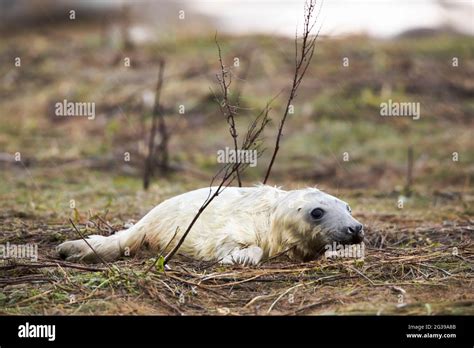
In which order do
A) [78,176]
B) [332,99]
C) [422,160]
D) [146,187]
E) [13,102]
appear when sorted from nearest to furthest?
[146,187]
[78,176]
[422,160]
[332,99]
[13,102]

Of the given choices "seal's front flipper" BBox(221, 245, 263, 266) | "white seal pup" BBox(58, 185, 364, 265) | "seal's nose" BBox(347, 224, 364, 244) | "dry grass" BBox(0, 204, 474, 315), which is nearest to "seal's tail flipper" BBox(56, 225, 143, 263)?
"white seal pup" BBox(58, 185, 364, 265)

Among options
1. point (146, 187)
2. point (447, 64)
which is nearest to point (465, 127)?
point (447, 64)

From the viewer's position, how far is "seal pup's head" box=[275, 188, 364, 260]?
20.8 feet

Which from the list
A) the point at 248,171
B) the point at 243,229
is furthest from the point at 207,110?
the point at 243,229

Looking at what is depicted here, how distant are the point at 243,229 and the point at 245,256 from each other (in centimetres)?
29

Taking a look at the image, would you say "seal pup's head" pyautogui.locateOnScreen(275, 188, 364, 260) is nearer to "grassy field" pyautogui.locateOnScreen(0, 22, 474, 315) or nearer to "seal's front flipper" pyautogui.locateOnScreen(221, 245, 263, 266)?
"grassy field" pyautogui.locateOnScreen(0, 22, 474, 315)

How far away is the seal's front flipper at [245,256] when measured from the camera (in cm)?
639

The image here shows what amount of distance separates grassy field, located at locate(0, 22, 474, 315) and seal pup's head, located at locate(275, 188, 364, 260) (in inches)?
7.6

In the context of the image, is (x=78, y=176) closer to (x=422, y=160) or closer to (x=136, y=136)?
(x=136, y=136)

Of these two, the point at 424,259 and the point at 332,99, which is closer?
the point at 424,259
